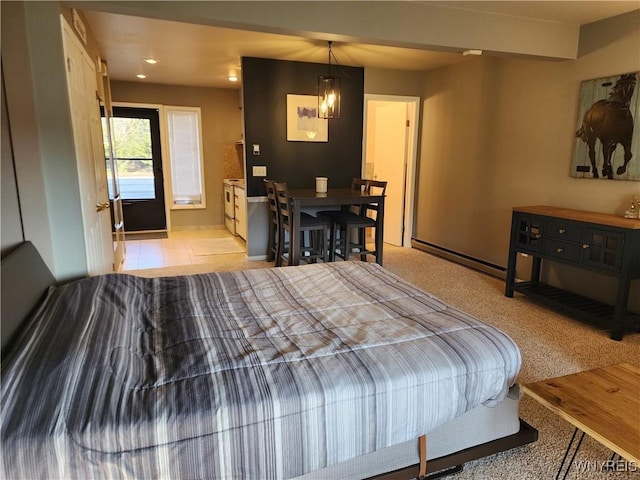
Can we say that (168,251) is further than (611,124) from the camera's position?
Yes

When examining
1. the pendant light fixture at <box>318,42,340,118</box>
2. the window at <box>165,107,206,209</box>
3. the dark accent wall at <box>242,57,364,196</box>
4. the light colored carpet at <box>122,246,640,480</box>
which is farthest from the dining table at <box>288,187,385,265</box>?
the window at <box>165,107,206,209</box>

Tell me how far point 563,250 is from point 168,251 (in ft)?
15.7

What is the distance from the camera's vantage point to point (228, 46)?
13.9 ft

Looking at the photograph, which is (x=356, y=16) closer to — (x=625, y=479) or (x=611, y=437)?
(x=611, y=437)

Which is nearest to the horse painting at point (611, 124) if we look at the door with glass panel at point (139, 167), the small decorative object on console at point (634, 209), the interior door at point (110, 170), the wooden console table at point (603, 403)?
the small decorative object on console at point (634, 209)

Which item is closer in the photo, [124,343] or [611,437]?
[611,437]

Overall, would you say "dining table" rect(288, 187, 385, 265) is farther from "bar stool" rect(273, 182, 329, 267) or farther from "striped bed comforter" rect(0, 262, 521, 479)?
"striped bed comforter" rect(0, 262, 521, 479)

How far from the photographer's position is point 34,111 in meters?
2.32

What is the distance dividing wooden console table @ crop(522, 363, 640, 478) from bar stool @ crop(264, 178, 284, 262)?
11.3 ft

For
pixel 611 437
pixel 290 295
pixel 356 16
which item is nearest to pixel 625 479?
pixel 611 437

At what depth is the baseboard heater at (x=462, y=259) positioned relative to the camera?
4629 millimetres

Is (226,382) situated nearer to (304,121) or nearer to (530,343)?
(530,343)

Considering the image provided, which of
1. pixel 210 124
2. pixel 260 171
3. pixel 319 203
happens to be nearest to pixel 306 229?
pixel 319 203

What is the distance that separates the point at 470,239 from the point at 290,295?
3.52m
